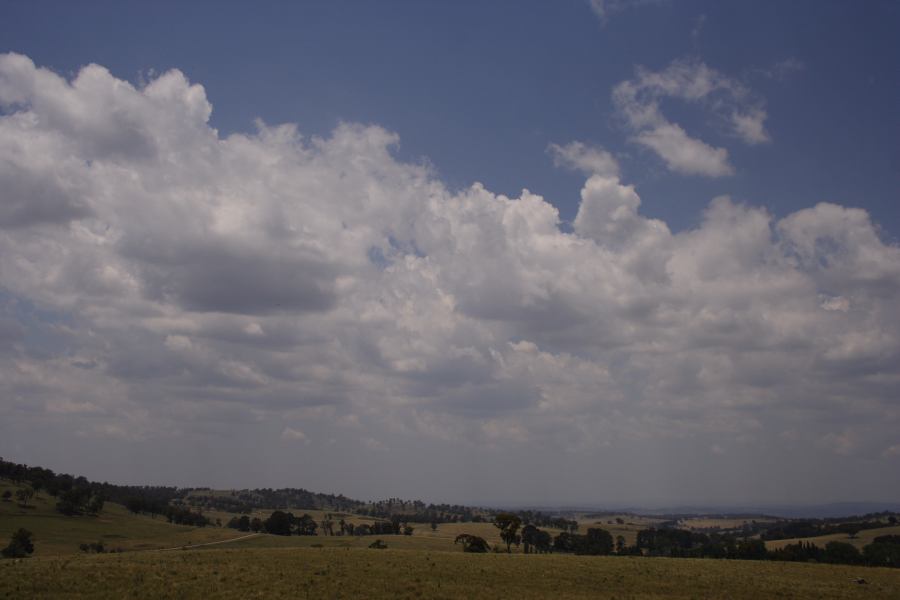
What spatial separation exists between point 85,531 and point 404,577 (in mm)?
124789

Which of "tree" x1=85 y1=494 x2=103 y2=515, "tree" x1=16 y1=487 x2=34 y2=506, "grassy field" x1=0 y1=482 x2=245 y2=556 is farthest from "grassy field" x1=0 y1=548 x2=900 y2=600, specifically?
"tree" x1=16 y1=487 x2=34 y2=506

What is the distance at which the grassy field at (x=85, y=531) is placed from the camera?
13038 cm

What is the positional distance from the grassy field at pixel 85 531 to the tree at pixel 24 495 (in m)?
→ 1.80

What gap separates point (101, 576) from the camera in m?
53.6

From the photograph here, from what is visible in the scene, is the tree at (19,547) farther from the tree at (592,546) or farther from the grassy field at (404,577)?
the tree at (592,546)

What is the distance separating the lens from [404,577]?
5838cm

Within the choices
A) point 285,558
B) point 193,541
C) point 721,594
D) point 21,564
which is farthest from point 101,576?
point 193,541

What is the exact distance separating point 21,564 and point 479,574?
42107mm

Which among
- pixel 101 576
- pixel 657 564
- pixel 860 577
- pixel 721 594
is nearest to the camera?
pixel 101 576

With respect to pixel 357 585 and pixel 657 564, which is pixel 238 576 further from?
pixel 657 564

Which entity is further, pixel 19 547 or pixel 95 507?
pixel 95 507

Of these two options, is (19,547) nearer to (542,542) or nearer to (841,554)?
(542,542)

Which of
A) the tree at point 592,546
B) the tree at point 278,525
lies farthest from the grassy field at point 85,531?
the tree at point 592,546

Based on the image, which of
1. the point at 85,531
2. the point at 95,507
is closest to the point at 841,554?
the point at 85,531
